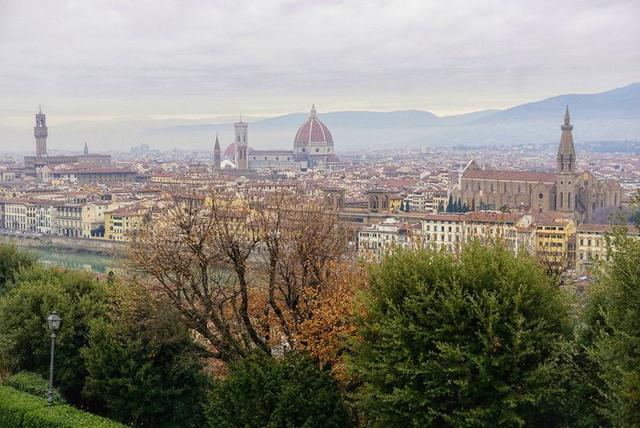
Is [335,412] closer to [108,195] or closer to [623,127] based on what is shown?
[108,195]

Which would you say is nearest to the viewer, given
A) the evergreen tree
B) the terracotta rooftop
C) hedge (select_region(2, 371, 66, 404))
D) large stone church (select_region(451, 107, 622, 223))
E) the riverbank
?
the evergreen tree

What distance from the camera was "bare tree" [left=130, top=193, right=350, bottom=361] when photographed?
691 cm

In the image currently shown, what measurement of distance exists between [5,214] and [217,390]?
131 ft

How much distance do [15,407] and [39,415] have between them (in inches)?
9.8

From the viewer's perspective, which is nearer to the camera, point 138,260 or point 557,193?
point 138,260

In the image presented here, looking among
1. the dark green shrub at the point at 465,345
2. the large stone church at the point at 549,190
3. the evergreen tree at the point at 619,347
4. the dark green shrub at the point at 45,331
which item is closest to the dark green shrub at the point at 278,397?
the dark green shrub at the point at 465,345

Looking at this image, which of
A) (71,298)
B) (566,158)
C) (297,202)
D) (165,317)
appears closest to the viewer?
(165,317)

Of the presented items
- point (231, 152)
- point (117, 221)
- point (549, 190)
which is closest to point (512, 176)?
point (549, 190)

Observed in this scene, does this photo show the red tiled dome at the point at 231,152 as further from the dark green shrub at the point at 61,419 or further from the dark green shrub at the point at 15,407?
the dark green shrub at the point at 61,419

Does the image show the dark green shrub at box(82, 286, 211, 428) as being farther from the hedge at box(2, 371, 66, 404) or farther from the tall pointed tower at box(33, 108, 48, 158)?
the tall pointed tower at box(33, 108, 48, 158)

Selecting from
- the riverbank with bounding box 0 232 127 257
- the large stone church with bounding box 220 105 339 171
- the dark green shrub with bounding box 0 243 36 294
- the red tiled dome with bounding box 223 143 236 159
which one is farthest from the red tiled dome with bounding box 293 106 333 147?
the dark green shrub with bounding box 0 243 36 294

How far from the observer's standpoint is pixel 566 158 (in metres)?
37.1

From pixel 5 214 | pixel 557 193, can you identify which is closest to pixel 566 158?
pixel 557 193

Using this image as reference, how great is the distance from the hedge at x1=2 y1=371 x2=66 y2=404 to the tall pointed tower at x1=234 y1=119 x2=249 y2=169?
8041 centimetres
